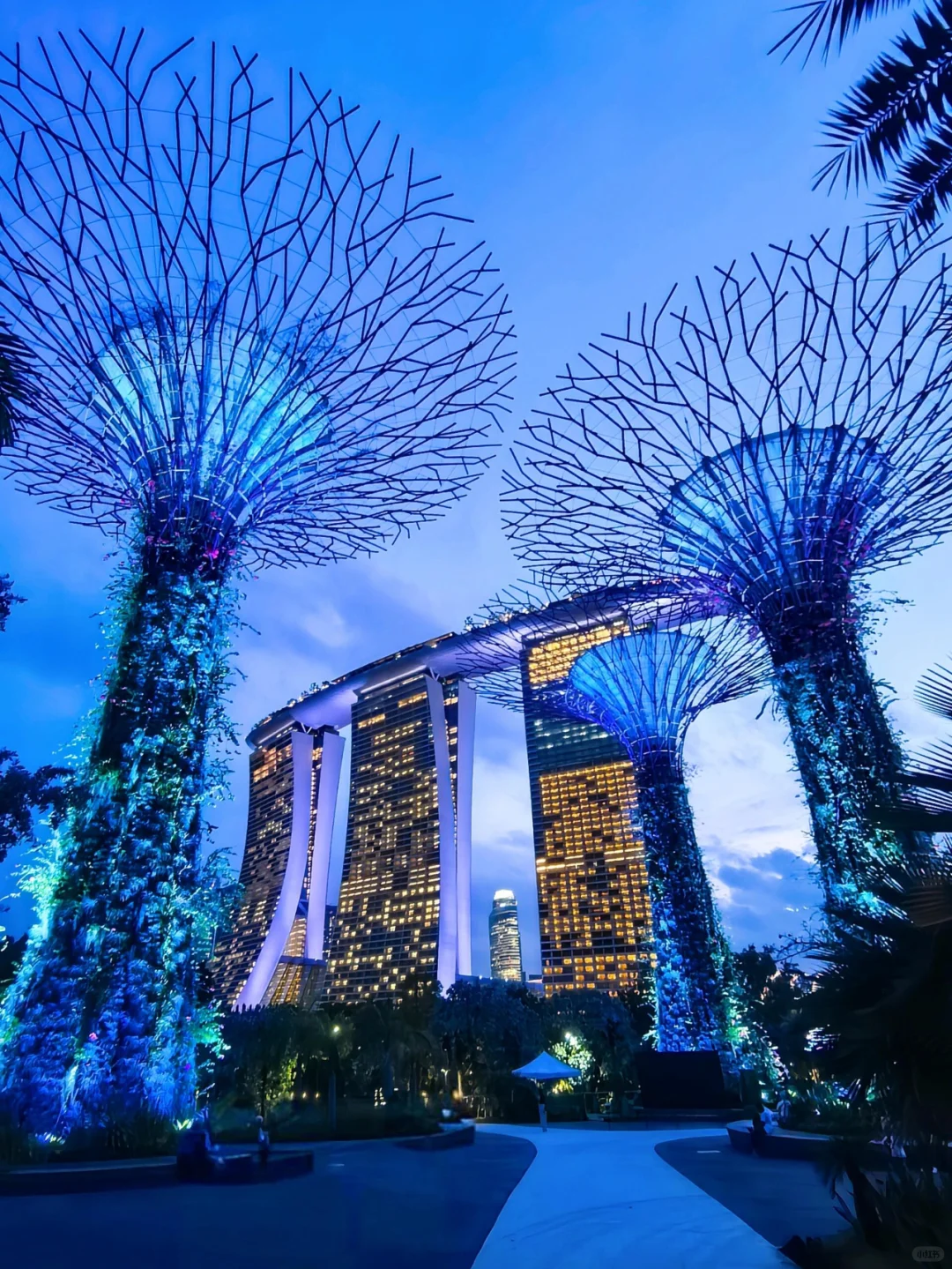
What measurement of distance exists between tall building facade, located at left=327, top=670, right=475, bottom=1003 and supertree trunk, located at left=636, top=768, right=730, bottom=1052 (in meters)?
58.2

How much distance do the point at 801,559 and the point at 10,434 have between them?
13048 mm

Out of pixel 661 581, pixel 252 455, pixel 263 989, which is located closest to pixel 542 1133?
pixel 661 581

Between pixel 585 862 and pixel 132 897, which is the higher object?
pixel 585 862

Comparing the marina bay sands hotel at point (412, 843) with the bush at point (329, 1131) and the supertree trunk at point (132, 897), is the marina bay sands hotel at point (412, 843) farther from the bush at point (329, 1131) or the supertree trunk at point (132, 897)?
the supertree trunk at point (132, 897)

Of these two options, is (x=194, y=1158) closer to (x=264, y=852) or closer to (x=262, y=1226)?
(x=262, y=1226)

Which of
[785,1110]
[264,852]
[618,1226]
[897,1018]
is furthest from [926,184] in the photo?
[264,852]

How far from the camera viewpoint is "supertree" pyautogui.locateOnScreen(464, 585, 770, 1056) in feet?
69.4

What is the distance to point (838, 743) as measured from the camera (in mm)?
12820

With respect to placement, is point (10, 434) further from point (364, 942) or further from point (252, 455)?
point (364, 942)

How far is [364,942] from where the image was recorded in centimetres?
9556

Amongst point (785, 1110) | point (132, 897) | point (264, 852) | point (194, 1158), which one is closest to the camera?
point (194, 1158)

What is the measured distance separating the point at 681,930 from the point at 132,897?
16290mm

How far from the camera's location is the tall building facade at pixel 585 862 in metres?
91.6

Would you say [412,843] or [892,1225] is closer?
[892,1225]
